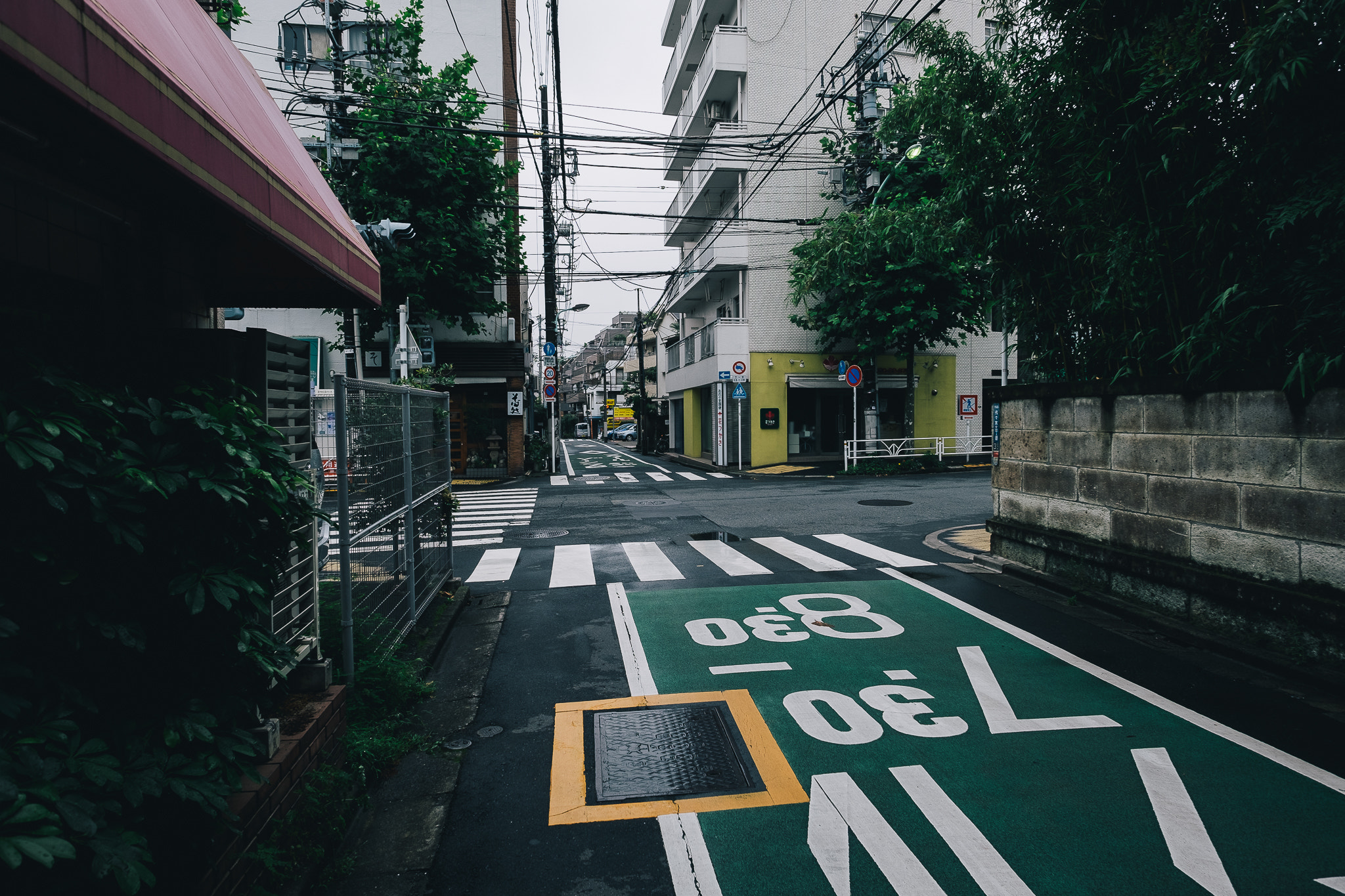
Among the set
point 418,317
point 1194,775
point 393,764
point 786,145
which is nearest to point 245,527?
point 393,764

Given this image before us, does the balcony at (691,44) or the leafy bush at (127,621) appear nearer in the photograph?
the leafy bush at (127,621)

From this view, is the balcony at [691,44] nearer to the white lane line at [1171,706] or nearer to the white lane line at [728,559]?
the white lane line at [728,559]

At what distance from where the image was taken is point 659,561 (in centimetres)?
932

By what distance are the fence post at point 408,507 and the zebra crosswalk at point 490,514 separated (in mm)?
4033

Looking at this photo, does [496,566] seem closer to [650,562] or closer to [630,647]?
[650,562]

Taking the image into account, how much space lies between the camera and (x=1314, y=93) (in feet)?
14.6

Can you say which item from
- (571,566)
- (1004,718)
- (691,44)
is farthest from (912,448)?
(1004,718)

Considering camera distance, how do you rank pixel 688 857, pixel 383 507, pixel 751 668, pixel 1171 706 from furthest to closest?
pixel 751 668, pixel 383 507, pixel 1171 706, pixel 688 857

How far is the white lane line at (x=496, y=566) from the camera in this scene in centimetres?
864

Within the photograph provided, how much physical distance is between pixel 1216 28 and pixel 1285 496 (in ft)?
11.0

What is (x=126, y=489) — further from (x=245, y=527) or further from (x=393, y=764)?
(x=393, y=764)

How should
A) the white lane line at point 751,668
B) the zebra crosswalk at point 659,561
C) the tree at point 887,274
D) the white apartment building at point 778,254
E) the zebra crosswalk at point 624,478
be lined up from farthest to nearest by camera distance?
the white apartment building at point 778,254, the zebra crosswalk at point 624,478, the tree at point 887,274, the zebra crosswalk at point 659,561, the white lane line at point 751,668

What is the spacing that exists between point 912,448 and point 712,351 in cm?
800

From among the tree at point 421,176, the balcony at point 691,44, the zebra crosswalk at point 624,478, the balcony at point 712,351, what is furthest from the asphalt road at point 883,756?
the balcony at point 691,44
